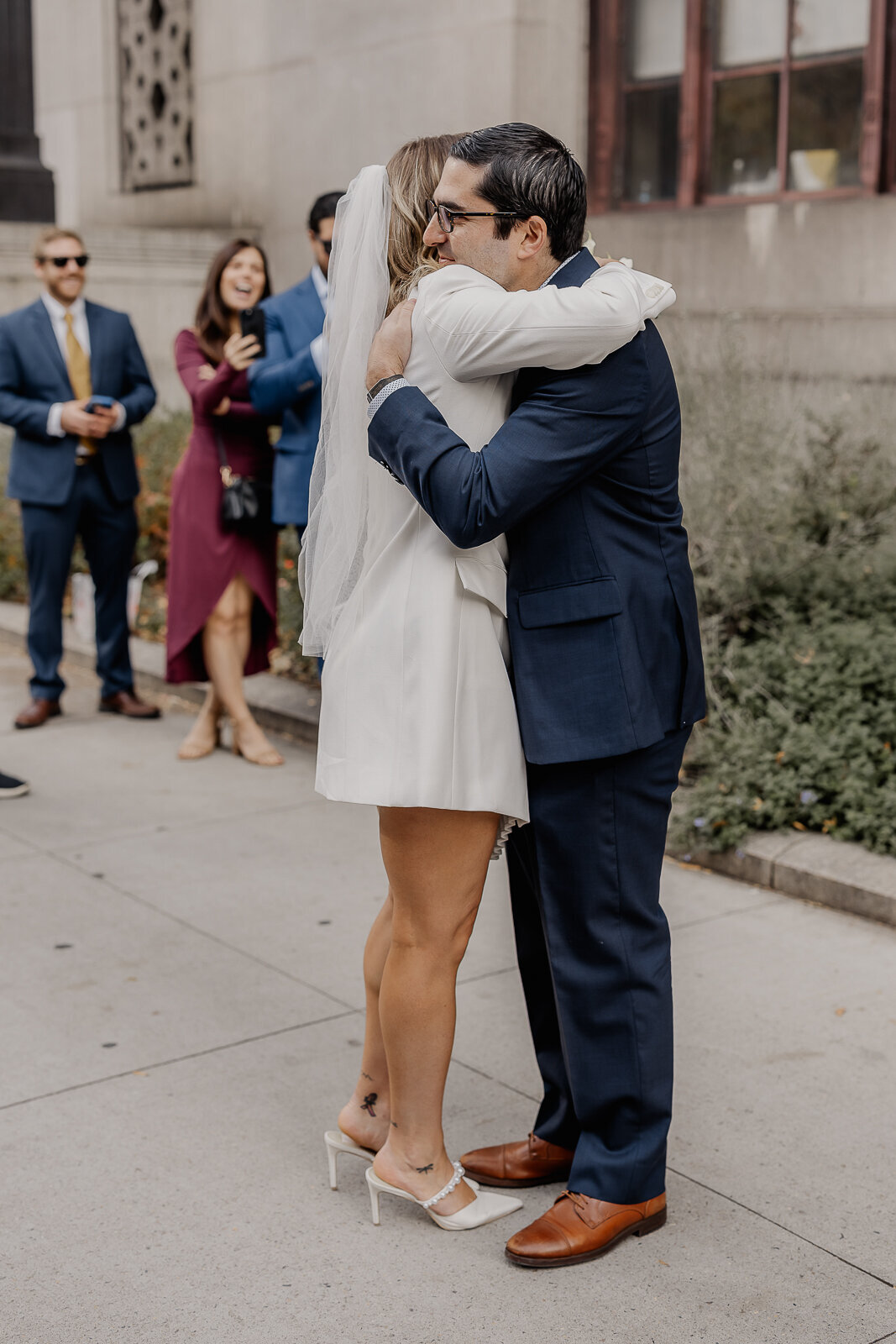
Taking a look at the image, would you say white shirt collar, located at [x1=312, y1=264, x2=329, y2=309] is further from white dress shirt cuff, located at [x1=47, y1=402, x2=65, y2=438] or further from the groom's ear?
the groom's ear

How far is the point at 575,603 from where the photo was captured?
107 inches

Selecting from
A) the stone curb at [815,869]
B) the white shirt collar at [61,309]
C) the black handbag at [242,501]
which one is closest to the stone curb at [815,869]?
the stone curb at [815,869]

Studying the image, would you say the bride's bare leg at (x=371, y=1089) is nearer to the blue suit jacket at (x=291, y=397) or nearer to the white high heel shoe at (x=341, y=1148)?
the white high heel shoe at (x=341, y=1148)

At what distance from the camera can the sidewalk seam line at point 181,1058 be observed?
3582 millimetres

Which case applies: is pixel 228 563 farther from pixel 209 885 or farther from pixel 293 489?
pixel 209 885

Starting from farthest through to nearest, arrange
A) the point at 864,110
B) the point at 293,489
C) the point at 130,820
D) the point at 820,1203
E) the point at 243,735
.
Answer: the point at 864,110 < the point at 243,735 < the point at 293,489 < the point at 130,820 < the point at 820,1203

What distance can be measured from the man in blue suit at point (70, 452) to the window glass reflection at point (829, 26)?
388 cm

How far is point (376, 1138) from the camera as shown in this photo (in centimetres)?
317

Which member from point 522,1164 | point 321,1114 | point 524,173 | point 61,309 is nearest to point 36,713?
point 61,309

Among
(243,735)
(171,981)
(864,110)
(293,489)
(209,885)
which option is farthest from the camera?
(864,110)

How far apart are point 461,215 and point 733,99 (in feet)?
21.4

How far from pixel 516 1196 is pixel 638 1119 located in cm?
41

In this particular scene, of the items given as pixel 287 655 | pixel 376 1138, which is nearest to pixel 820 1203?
pixel 376 1138

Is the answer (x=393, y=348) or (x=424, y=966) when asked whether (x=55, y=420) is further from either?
(x=424, y=966)
